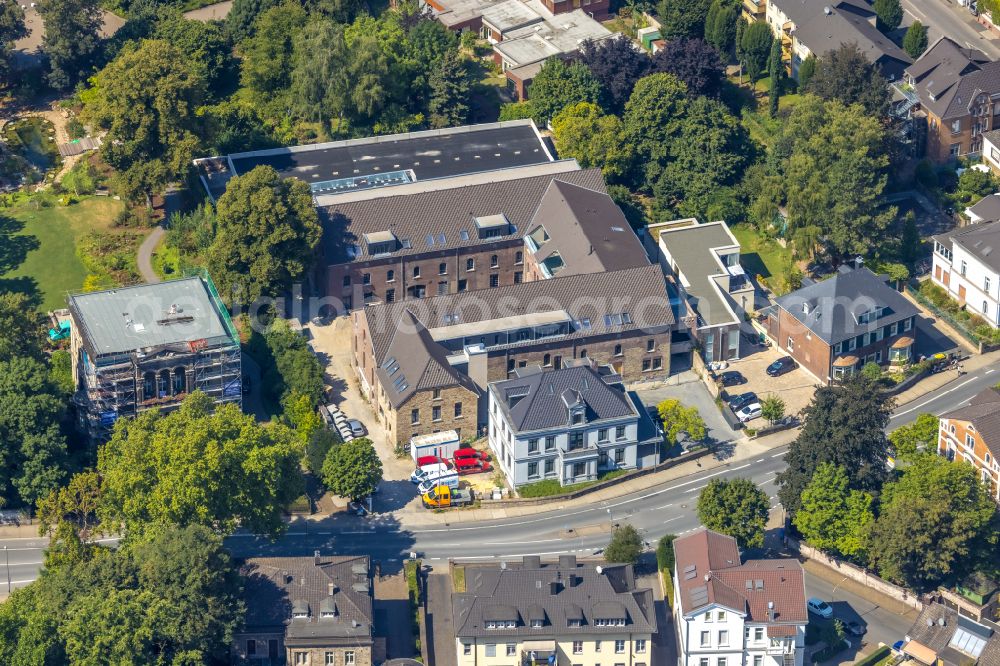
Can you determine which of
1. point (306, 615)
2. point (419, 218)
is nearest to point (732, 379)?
point (419, 218)

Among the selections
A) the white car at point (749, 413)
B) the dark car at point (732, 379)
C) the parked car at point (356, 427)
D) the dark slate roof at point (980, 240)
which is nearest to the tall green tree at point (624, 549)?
the white car at point (749, 413)

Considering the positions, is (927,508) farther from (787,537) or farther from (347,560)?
(347,560)

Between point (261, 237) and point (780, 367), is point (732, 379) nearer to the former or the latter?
point (780, 367)

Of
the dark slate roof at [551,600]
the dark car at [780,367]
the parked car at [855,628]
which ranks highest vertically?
the dark slate roof at [551,600]

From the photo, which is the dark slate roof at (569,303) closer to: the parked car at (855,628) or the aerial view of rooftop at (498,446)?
the aerial view of rooftop at (498,446)

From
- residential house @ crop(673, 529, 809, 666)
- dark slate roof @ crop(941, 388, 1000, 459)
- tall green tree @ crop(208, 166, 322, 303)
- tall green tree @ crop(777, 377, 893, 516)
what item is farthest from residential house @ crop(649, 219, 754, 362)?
residential house @ crop(673, 529, 809, 666)

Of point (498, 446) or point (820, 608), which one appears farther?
point (498, 446)
